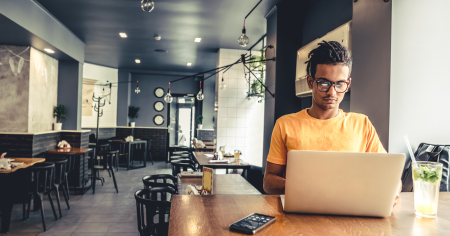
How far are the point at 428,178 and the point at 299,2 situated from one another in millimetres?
4028

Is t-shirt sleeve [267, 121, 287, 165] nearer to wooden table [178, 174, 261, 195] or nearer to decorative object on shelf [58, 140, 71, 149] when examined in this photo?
wooden table [178, 174, 261, 195]

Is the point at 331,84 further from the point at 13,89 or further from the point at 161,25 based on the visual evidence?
the point at 13,89

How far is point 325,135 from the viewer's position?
1.30 m

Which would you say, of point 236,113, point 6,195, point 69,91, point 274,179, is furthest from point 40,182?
point 236,113

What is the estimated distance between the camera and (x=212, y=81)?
10938 mm

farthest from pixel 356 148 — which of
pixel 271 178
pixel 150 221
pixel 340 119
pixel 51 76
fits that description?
pixel 51 76

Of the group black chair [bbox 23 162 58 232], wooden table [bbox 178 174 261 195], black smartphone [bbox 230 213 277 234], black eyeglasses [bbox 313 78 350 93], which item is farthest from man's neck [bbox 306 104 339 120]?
black chair [bbox 23 162 58 232]

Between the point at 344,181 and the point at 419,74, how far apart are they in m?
1.87

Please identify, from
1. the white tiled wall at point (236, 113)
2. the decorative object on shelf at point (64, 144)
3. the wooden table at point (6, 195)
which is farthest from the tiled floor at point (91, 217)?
the white tiled wall at point (236, 113)

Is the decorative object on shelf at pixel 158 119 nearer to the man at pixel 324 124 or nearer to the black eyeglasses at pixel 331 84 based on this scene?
the man at pixel 324 124

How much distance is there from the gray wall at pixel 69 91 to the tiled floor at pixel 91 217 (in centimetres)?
173

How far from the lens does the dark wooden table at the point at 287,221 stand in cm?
86

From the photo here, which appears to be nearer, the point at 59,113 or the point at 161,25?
the point at 161,25

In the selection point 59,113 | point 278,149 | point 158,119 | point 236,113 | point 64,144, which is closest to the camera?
point 278,149
